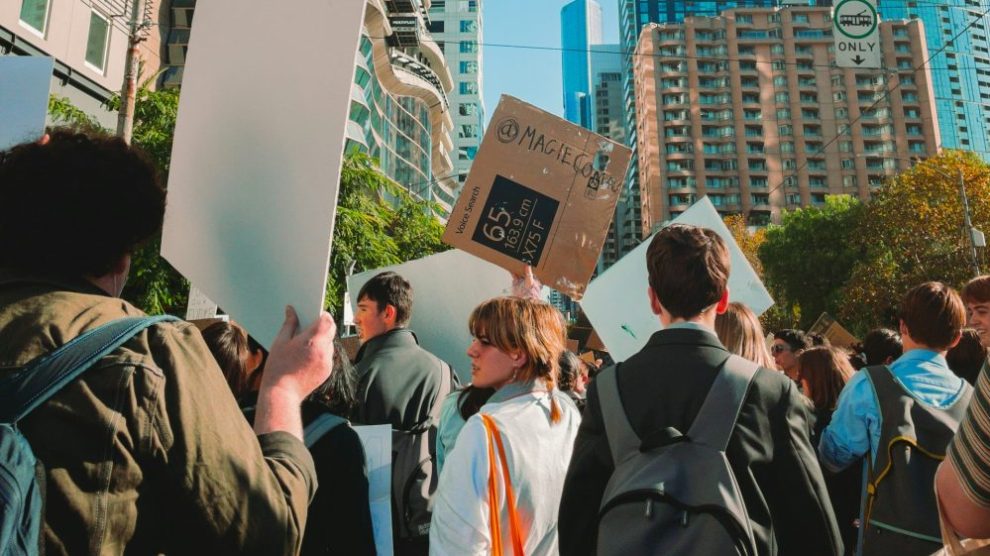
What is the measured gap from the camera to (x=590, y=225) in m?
3.61

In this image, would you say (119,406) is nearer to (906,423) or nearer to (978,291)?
(906,423)

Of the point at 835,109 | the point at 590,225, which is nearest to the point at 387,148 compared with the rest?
the point at 590,225

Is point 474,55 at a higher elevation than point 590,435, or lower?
higher

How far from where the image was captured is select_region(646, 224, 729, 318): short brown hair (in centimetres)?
201

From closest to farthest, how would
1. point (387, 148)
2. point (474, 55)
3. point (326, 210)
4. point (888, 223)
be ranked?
point (326, 210), point (888, 223), point (387, 148), point (474, 55)

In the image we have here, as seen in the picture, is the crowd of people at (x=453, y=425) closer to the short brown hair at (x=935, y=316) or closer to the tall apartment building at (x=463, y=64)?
the short brown hair at (x=935, y=316)

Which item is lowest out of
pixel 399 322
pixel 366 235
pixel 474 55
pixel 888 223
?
pixel 399 322

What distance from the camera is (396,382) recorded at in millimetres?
3082

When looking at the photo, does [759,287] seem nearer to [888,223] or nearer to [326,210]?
[326,210]

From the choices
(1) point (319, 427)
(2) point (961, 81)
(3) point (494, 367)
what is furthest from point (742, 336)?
(2) point (961, 81)

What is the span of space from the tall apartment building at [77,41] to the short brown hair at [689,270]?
1519cm

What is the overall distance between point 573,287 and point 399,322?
3.00 ft

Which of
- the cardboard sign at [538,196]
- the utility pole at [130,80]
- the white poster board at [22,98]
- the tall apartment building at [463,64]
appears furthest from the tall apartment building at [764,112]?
the white poster board at [22,98]

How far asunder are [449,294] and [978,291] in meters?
2.77
